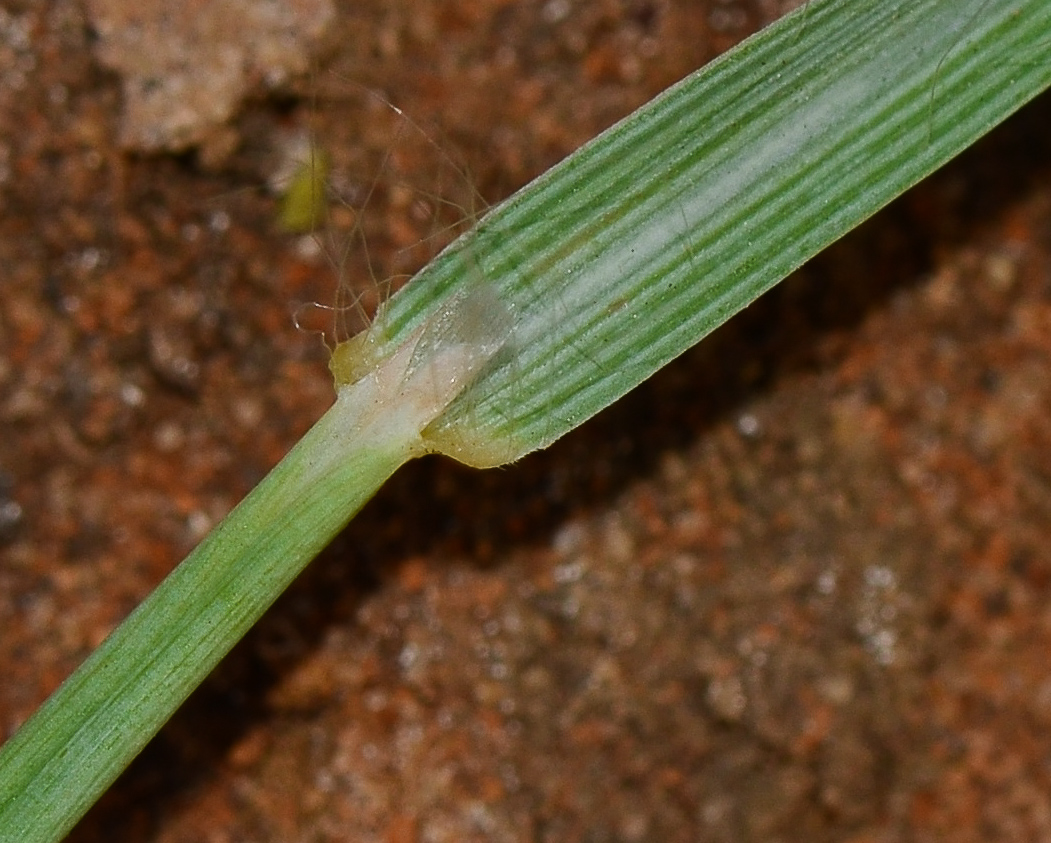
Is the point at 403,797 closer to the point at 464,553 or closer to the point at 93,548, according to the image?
the point at 464,553

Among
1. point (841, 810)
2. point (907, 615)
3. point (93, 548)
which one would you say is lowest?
point (841, 810)

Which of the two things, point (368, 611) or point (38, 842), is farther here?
point (368, 611)

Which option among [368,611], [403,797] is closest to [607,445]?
[368,611]

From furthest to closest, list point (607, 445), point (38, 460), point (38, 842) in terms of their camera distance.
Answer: point (607, 445) < point (38, 460) < point (38, 842)

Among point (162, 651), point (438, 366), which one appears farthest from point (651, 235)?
point (162, 651)

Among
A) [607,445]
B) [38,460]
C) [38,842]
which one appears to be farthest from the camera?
[607,445]

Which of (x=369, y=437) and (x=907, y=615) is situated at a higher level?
(x=369, y=437)

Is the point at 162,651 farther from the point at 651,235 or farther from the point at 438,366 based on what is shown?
the point at 651,235
